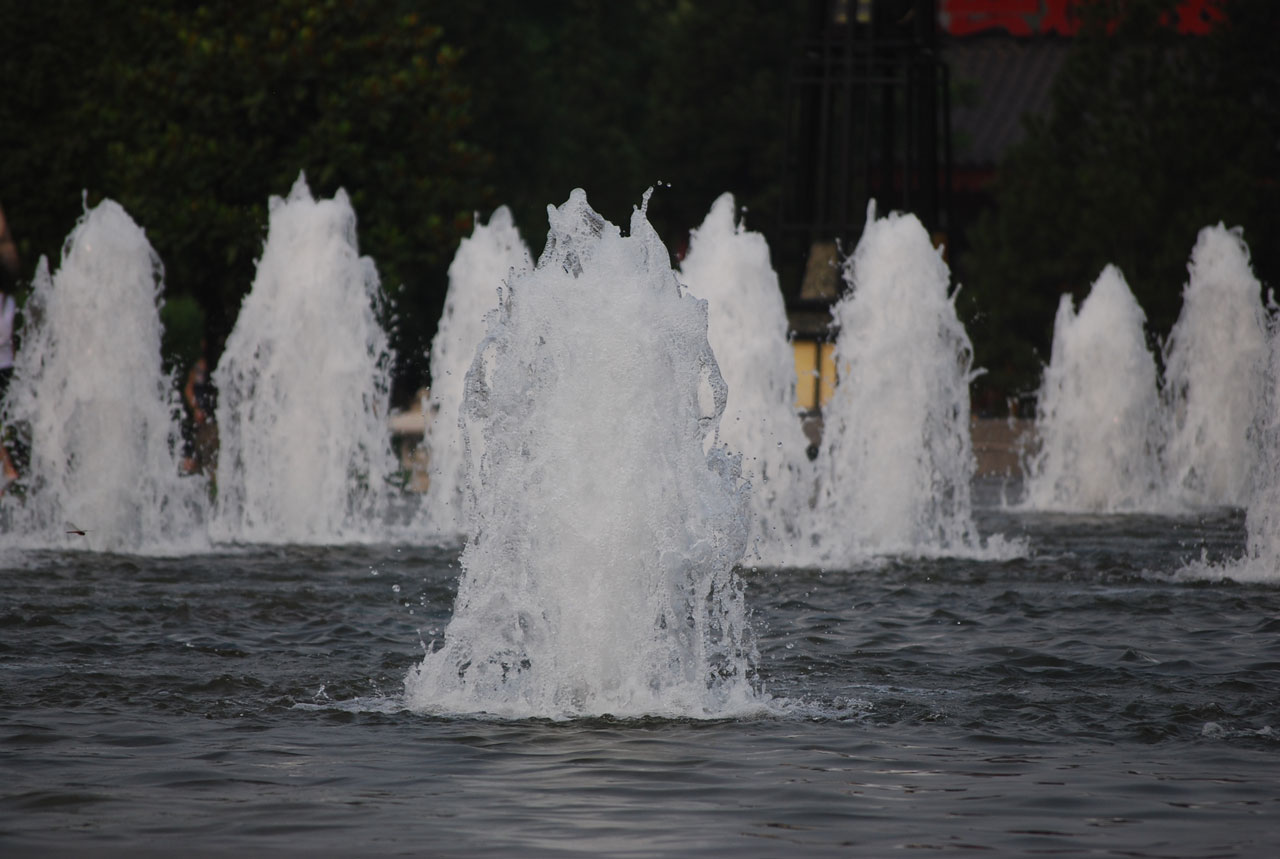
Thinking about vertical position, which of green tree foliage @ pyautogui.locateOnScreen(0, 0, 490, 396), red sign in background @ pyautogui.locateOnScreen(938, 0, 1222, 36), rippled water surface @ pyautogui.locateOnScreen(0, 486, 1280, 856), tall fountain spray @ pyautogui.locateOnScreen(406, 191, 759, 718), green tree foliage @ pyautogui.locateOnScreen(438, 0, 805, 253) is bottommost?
rippled water surface @ pyautogui.locateOnScreen(0, 486, 1280, 856)

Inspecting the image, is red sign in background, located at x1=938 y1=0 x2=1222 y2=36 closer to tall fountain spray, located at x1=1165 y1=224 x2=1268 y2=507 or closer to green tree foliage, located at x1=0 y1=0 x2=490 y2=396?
green tree foliage, located at x1=0 y1=0 x2=490 y2=396

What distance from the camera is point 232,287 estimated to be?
86.0 ft

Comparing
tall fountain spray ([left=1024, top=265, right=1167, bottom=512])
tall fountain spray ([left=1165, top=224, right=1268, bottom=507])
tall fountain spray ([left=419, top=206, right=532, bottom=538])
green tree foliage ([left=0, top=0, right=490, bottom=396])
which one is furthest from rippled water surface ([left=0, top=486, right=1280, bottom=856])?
green tree foliage ([left=0, top=0, right=490, bottom=396])

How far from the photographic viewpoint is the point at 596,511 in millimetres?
8234

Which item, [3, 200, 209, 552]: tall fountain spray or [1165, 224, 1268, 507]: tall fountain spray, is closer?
[3, 200, 209, 552]: tall fountain spray

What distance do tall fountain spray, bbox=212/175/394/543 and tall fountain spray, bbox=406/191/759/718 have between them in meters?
7.80

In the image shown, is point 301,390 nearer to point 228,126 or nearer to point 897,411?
point 897,411

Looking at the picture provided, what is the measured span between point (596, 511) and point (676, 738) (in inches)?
38.7

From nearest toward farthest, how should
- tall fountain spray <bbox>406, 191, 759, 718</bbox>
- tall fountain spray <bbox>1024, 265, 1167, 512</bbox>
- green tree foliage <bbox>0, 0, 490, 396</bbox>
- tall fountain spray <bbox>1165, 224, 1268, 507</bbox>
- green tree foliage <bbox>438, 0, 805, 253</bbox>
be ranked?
tall fountain spray <bbox>406, 191, 759, 718</bbox> < tall fountain spray <bbox>1024, 265, 1167, 512</bbox> < tall fountain spray <bbox>1165, 224, 1268, 507</bbox> < green tree foliage <bbox>0, 0, 490, 396</bbox> < green tree foliage <bbox>438, 0, 805, 253</bbox>

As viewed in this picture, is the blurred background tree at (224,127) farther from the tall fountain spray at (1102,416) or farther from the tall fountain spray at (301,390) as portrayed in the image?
the tall fountain spray at (1102,416)

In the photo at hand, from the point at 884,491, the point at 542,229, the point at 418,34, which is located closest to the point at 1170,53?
the point at 542,229

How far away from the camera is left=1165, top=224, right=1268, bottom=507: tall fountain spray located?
822 inches

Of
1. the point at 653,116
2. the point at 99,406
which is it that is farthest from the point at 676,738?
the point at 653,116

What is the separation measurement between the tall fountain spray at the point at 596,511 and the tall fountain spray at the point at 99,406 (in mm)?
6257
